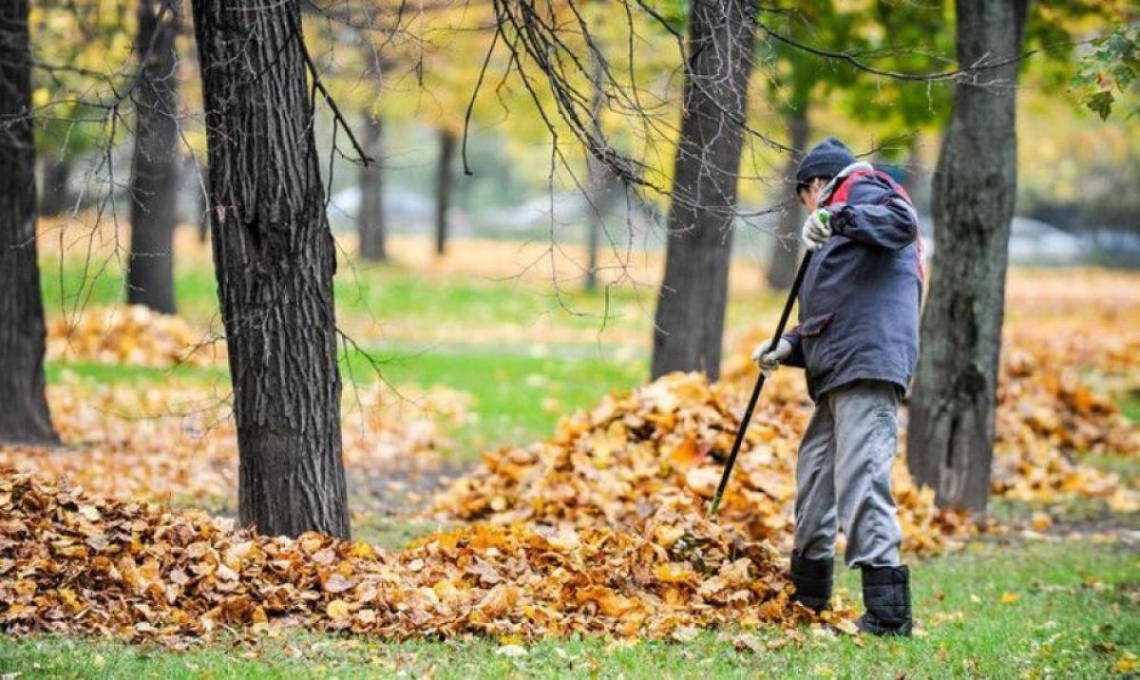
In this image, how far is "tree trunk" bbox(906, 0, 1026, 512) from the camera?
1027 centimetres

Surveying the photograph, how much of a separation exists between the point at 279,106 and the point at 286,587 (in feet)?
7.57

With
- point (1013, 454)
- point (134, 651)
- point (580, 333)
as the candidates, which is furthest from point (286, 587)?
point (580, 333)

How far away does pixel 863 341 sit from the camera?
6438mm

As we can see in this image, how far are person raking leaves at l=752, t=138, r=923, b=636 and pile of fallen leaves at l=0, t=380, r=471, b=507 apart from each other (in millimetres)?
3409

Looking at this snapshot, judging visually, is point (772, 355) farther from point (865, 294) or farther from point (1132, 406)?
point (1132, 406)

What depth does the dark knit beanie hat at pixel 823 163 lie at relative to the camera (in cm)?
664

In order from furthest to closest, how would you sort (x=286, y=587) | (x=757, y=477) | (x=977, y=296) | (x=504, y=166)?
(x=504, y=166), (x=977, y=296), (x=757, y=477), (x=286, y=587)

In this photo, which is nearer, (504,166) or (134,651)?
(134,651)

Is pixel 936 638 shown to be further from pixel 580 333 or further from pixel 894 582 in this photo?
pixel 580 333

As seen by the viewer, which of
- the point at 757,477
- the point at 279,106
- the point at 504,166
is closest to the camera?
the point at 279,106

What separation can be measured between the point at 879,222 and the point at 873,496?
1.28m

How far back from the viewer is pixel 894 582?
655 cm

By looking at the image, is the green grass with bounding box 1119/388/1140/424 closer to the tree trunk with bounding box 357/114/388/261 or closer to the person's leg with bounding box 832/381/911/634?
the person's leg with bounding box 832/381/911/634

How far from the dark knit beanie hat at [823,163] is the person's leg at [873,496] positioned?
102 cm
